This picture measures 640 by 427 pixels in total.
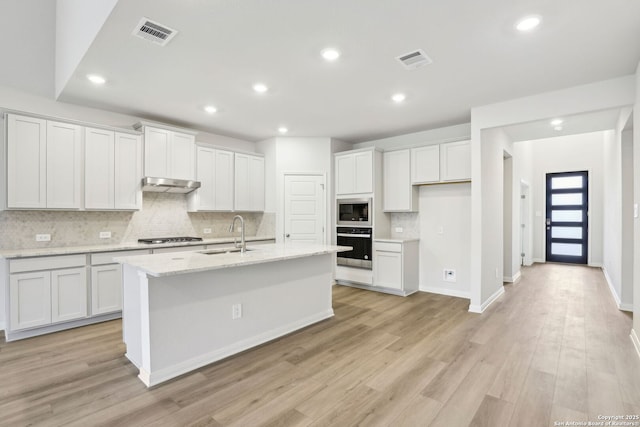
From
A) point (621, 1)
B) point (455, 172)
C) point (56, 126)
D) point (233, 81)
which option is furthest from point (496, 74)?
point (56, 126)

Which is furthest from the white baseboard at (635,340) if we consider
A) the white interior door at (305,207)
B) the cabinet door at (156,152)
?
the cabinet door at (156,152)

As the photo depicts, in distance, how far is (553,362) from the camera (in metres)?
2.78

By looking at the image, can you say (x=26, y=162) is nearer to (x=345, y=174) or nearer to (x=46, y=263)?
→ (x=46, y=263)

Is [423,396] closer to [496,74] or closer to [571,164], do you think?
[496,74]

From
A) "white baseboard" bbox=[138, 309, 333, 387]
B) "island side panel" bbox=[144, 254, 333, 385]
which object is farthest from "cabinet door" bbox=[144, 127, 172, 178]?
"white baseboard" bbox=[138, 309, 333, 387]

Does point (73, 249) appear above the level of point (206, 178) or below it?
below

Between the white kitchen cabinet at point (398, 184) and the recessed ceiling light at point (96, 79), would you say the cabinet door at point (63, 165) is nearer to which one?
the recessed ceiling light at point (96, 79)

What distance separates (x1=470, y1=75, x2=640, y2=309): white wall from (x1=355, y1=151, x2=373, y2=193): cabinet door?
165 centimetres

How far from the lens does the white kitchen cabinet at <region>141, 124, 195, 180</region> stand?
435 centimetres

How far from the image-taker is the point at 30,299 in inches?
129

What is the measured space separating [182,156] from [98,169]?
3.48 feet

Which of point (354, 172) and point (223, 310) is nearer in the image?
point (223, 310)

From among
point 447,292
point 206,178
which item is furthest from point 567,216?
point 206,178

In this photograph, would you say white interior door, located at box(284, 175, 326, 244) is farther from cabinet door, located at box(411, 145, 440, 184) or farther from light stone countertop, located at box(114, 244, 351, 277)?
light stone countertop, located at box(114, 244, 351, 277)
